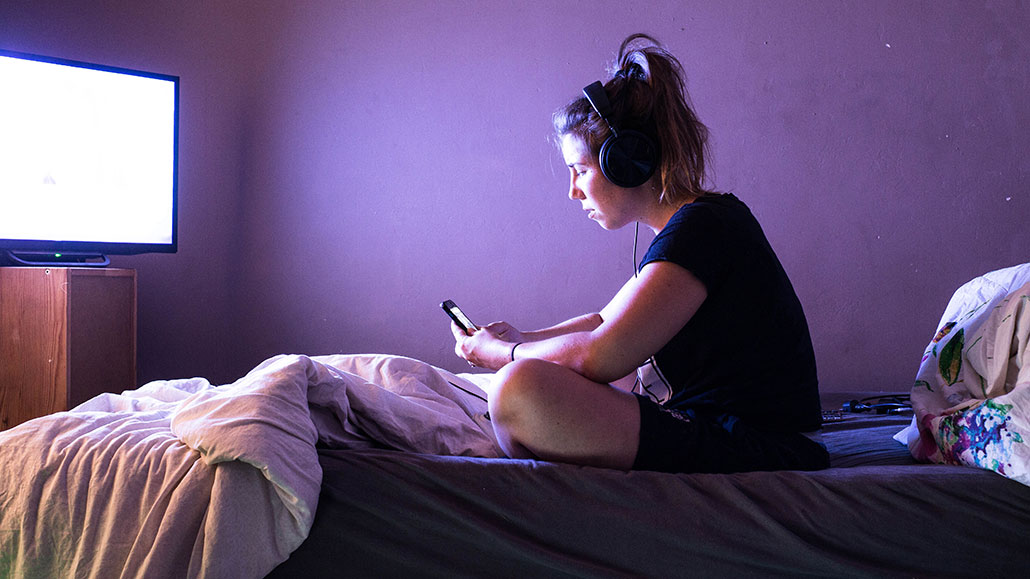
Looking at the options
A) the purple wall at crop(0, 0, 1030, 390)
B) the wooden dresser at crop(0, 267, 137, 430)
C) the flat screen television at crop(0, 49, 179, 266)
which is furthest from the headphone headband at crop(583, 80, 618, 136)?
the flat screen television at crop(0, 49, 179, 266)

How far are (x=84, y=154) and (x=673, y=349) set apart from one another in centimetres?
210

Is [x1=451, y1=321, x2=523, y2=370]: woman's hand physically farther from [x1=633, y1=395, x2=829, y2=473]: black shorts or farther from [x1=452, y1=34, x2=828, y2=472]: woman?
[x1=633, y1=395, x2=829, y2=473]: black shorts

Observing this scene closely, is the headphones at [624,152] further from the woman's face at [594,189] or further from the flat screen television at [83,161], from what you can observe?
the flat screen television at [83,161]

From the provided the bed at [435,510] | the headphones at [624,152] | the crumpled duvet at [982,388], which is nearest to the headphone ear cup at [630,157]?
the headphones at [624,152]

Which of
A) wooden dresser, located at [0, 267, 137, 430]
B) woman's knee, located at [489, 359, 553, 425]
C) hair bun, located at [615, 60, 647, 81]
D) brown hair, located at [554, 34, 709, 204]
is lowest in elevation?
wooden dresser, located at [0, 267, 137, 430]

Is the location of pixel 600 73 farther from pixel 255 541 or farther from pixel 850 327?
pixel 255 541

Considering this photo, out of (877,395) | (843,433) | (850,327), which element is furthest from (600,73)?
(843,433)

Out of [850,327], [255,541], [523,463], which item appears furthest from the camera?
[850,327]

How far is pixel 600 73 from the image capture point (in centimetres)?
272

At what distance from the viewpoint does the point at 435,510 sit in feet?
3.46

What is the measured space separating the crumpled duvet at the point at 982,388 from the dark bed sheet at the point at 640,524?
7cm

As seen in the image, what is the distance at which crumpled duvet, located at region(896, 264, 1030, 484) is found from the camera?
3.74ft

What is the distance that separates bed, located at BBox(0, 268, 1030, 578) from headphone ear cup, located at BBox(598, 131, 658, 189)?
465 millimetres

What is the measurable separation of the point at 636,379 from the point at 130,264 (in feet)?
6.98
